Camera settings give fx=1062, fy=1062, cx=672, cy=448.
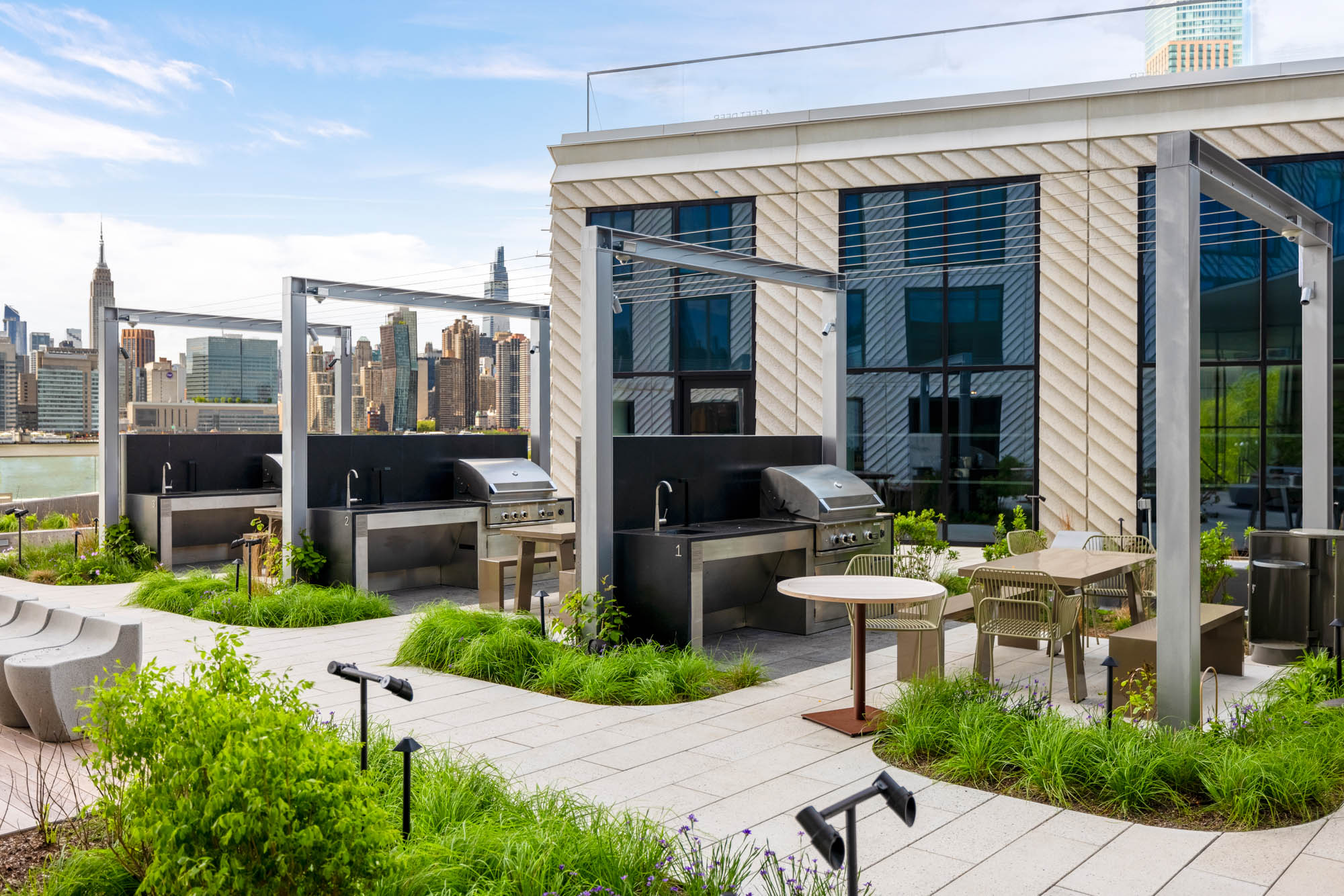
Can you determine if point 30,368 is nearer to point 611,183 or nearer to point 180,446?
point 180,446

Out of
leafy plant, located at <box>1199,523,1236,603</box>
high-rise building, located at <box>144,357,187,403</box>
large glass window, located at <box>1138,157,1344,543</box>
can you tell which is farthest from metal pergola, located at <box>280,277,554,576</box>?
large glass window, located at <box>1138,157,1344,543</box>

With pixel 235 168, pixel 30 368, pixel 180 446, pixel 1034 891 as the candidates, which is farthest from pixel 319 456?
pixel 235 168

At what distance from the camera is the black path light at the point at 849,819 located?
2258mm

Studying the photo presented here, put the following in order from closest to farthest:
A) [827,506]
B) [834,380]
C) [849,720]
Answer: [849,720], [827,506], [834,380]

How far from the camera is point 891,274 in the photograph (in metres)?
14.9

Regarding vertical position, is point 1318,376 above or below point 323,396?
below

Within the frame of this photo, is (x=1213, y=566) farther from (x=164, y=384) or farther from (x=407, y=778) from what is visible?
(x=164, y=384)

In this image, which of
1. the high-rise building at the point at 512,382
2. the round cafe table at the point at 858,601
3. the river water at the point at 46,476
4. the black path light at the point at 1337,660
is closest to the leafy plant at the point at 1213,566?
the black path light at the point at 1337,660

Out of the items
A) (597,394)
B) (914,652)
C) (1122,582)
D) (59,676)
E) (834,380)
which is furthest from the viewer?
(834,380)

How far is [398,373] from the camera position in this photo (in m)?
15.1

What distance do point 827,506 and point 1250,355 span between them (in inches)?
292

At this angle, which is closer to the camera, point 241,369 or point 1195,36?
point 1195,36

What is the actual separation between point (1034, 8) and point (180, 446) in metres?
→ 12.2

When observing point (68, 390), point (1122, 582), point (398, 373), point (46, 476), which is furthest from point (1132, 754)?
point (68, 390)
